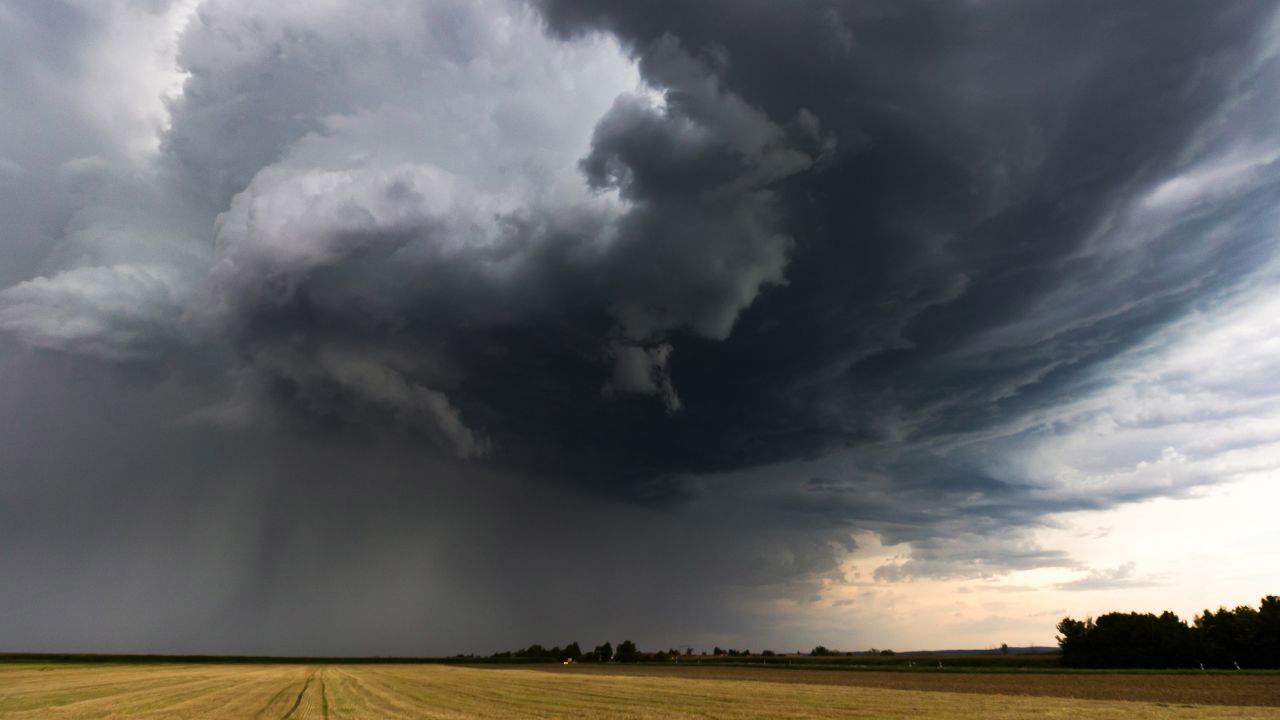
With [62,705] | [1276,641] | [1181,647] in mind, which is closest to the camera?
[62,705]

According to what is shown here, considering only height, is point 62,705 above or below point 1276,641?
below

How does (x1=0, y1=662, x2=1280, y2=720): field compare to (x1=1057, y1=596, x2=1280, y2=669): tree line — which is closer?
(x1=0, y1=662, x2=1280, y2=720): field

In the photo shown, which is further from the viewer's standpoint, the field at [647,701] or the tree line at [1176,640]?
the tree line at [1176,640]

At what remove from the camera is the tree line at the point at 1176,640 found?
8919 centimetres

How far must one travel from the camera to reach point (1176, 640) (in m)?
97.1

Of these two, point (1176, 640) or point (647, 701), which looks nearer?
point (647, 701)

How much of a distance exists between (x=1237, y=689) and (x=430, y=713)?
2584 inches

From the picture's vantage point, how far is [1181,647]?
316ft

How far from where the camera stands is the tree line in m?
89.2

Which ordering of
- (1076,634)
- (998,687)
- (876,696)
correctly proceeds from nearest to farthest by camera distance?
(876,696)
(998,687)
(1076,634)

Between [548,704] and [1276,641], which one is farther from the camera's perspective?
[1276,641]

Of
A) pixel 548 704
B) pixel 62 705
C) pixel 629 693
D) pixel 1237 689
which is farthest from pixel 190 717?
pixel 1237 689

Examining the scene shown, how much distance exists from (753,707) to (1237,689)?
45.5 meters

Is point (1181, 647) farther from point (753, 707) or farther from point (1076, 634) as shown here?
point (753, 707)
